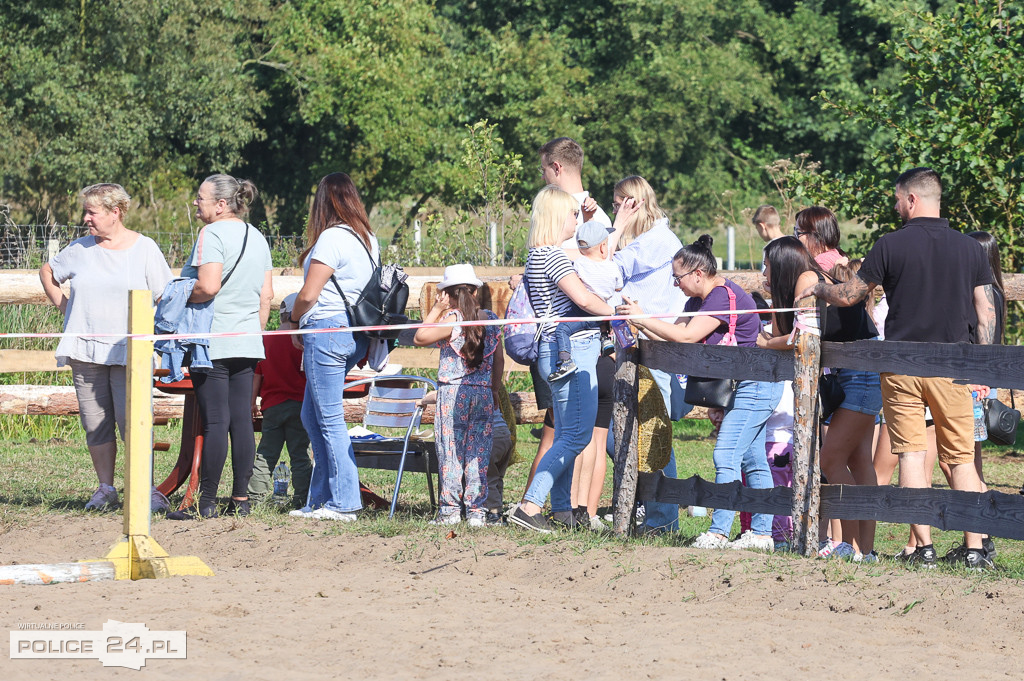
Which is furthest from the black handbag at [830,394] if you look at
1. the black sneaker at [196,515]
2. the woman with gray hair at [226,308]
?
the black sneaker at [196,515]

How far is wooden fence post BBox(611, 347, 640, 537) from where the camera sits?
255 inches

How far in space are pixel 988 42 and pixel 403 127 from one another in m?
19.3

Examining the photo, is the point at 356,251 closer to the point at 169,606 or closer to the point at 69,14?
the point at 169,606

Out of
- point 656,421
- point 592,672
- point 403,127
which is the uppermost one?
point 403,127

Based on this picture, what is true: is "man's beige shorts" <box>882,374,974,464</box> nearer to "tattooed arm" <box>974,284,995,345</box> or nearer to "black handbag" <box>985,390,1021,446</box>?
"tattooed arm" <box>974,284,995,345</box>

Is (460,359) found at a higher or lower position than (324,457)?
higher

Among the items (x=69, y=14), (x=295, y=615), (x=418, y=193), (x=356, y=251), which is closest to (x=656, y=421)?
(x=356, y=251)

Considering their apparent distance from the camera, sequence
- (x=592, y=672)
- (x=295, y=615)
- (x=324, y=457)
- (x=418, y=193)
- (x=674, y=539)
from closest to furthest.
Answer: (x=592, y=672) → (x=295, y=615) → (x=674, y=539) → (x=324, y=457) → (x=418, y=193)

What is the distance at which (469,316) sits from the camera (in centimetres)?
679

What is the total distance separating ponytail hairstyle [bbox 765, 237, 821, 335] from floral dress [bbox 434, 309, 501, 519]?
1544 millimetres

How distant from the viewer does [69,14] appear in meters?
24.7

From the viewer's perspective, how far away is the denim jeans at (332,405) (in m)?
6.79

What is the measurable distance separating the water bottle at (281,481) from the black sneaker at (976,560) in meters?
4.12

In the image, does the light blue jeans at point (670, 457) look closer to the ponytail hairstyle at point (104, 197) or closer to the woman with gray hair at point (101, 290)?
the woman with gray hair at point (101, 290)
